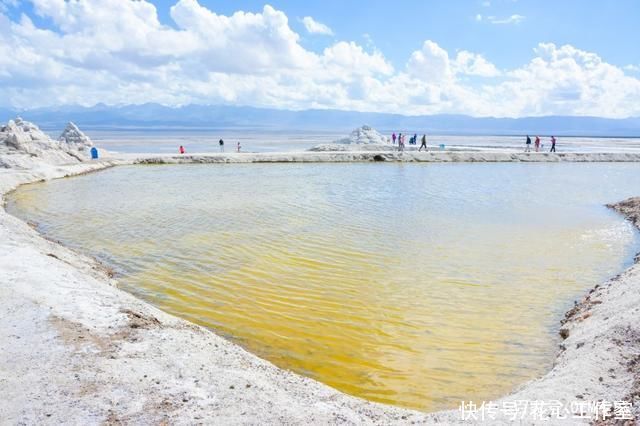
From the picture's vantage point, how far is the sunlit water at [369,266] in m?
7.17

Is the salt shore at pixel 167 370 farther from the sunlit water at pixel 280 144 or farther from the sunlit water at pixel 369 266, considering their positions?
the sunlit water at pixel 280 144

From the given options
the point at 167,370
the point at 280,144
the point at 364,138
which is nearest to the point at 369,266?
the point at 167,370

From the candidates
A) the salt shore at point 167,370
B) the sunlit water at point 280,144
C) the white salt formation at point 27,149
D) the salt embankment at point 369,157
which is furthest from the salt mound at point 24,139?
the salt shore at point 167,370

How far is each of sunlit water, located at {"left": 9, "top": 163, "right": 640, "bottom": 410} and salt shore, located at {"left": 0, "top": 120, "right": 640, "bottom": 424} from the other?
94 centimetres

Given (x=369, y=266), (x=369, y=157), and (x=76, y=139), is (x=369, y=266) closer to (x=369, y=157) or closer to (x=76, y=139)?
(x=369, y=157)

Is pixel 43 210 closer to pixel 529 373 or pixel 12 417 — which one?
pixel 12 417

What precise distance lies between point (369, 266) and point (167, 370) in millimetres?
6658

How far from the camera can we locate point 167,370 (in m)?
5.44

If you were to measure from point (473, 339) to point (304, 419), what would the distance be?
4.15 meters

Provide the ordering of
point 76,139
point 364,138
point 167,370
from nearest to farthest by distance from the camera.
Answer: point 167,370, point 76,139, point 364,138

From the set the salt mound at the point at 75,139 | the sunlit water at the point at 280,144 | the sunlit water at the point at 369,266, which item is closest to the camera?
the sunlit water at the point at 369,266

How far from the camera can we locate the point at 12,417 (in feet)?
14.5

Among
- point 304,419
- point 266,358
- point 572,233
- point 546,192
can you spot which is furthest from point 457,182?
point 304,419

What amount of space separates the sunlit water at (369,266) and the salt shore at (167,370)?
0.94 meters
